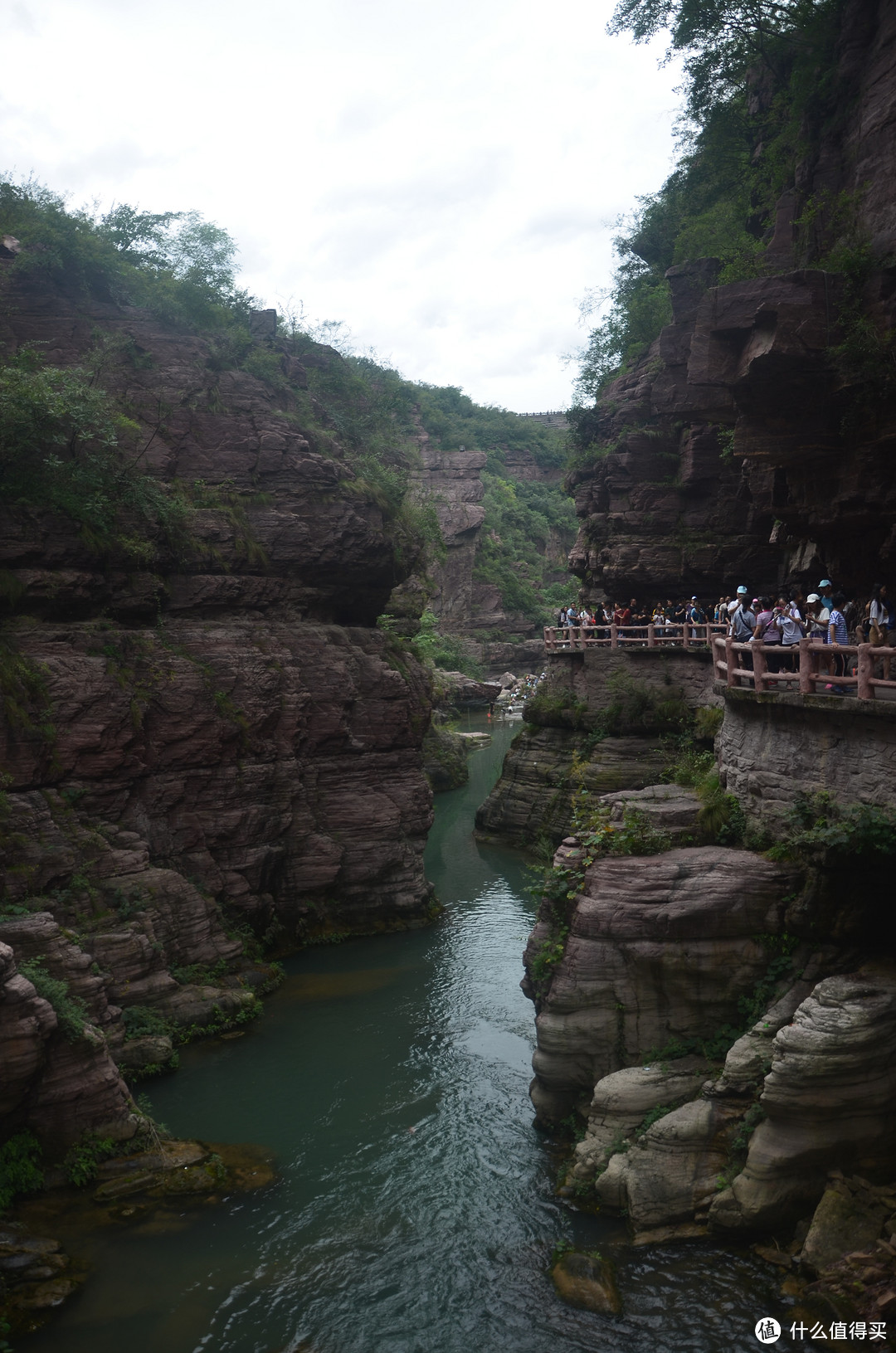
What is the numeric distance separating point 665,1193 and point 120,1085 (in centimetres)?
786

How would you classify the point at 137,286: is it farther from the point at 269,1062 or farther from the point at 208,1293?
the point at 208,1293

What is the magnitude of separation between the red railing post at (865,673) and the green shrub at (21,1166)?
41.4 ft

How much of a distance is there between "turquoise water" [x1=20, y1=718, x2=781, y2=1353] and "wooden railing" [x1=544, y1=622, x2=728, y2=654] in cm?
1432

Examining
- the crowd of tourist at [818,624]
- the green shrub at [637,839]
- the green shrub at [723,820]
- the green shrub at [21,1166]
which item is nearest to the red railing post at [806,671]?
the crowd of tourist at [818,624]

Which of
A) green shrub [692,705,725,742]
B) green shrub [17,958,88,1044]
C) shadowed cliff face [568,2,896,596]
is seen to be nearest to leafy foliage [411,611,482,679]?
green shrub [692,705,725,742]

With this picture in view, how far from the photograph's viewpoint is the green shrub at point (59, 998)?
12180 mm

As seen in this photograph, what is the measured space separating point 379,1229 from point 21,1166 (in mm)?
A: 4901

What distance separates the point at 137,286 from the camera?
23.3 metres

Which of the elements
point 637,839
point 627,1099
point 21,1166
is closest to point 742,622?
point 637,839

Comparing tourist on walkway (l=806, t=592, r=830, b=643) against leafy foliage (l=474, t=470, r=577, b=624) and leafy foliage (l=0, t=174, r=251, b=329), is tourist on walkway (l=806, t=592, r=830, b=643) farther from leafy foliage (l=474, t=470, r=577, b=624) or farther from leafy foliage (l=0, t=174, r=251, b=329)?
leafy foliage (l=474, t=470, r=577, b=624)

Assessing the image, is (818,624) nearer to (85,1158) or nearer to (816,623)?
(816,623)

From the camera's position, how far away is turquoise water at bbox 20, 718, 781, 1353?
9.53 meters

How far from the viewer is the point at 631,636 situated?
3200 cm

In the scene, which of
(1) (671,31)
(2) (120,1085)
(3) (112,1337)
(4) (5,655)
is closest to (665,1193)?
(3) (112,1337)
